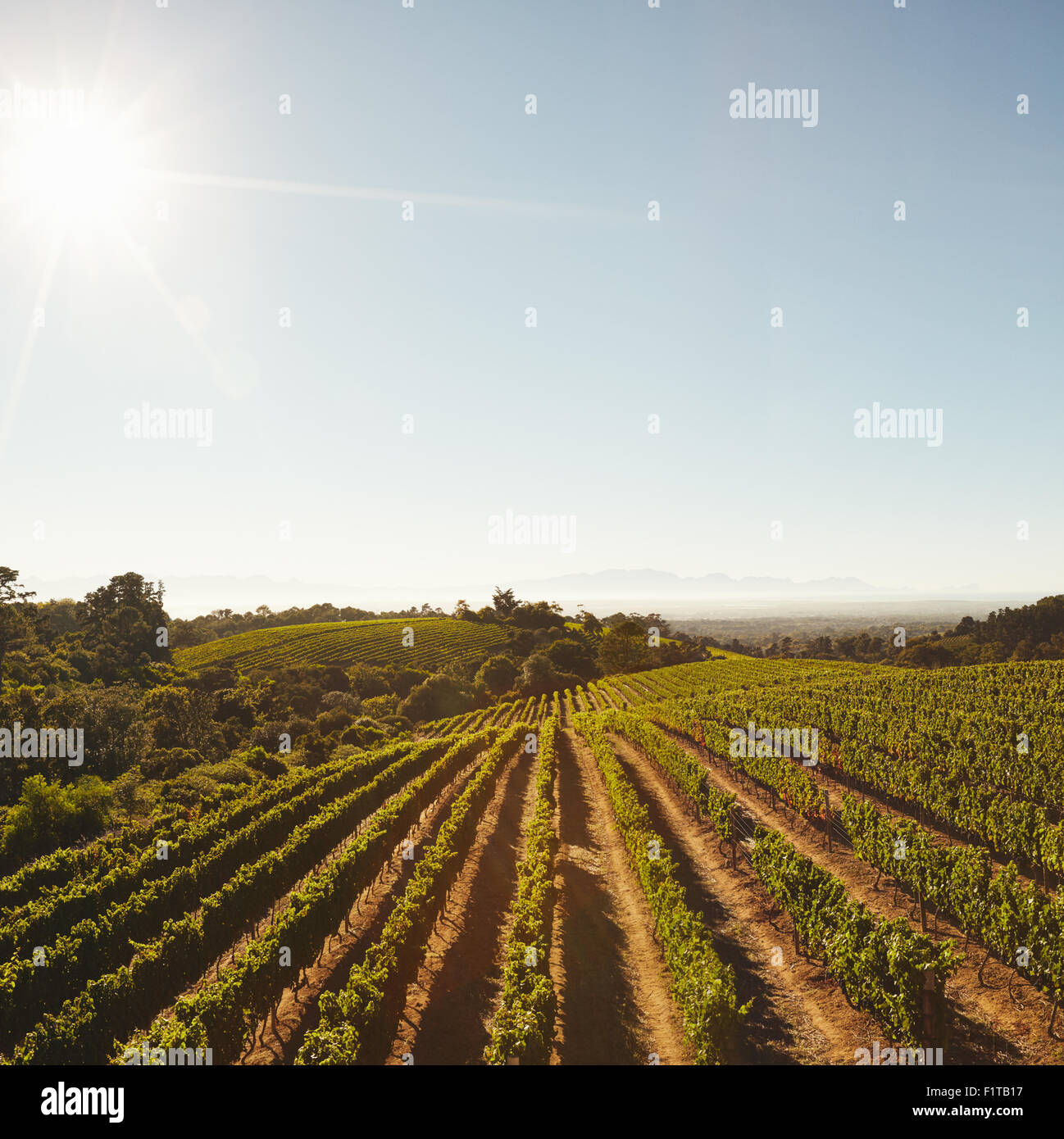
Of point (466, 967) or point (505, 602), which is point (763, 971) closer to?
point (466, 967)

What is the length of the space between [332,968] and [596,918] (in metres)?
8.24

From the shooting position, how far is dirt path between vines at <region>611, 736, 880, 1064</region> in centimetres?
1192

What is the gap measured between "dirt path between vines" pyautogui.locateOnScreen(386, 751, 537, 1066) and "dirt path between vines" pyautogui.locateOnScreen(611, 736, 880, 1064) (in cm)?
609

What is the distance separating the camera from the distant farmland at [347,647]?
9981 centimetres

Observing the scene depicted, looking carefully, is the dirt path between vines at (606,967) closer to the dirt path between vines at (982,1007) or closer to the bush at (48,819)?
the dirt path between vines at (982,1007)

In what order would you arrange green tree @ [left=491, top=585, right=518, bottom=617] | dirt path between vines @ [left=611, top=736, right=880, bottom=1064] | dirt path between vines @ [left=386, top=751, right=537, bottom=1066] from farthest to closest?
1. green tree @ [left=491, top=585, right=518, bottom=617]
2. dirt path between vines @ [left=386, top=751, right=537, bottom=1066]
3. dirt path between vines @ [left=611, top=736, right=880, bottom=1064]

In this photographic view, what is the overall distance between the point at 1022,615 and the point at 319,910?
13420cm

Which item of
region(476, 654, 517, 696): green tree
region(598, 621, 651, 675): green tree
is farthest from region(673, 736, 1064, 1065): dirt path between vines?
region(598, 621, 651, 675): green tree

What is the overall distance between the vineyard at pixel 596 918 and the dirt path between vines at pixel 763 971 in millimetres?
77

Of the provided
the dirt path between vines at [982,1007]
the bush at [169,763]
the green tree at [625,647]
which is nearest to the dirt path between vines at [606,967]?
the dirt path between vines at [982,1007]

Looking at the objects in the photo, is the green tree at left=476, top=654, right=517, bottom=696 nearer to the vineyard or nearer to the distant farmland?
the distant farmland

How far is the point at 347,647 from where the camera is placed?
108 metres

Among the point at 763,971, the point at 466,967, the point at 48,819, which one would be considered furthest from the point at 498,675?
the point at 763,971
